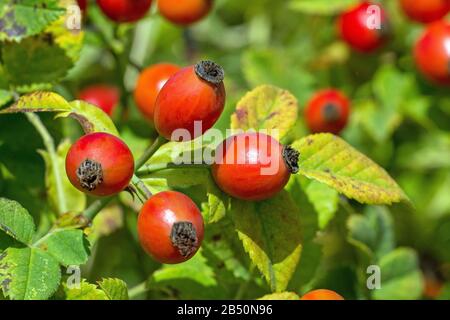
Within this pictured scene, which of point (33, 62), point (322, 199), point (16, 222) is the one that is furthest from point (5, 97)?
point (322, 199)

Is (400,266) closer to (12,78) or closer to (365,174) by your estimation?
(365,174)

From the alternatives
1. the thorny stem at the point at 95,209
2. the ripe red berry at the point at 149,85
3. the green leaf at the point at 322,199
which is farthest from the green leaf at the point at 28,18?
the green leaf at the point at 322,199

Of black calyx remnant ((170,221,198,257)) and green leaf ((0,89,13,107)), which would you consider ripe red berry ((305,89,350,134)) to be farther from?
black calyx remnant ((170,221,198,257))

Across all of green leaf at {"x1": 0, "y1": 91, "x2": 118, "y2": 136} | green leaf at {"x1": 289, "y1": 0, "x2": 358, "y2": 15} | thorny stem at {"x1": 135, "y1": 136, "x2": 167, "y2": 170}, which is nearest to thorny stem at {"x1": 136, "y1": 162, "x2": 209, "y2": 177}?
thorny stem at {"x1": 135, "y1": 136, "x2": 167, "y2": 170}

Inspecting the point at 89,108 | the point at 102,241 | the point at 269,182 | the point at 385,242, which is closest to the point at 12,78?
the point at 89,108

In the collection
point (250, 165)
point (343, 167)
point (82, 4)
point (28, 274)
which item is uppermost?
point (82, 4)

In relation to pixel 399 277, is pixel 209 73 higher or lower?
higher

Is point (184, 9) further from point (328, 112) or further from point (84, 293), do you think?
point (84, 293)
